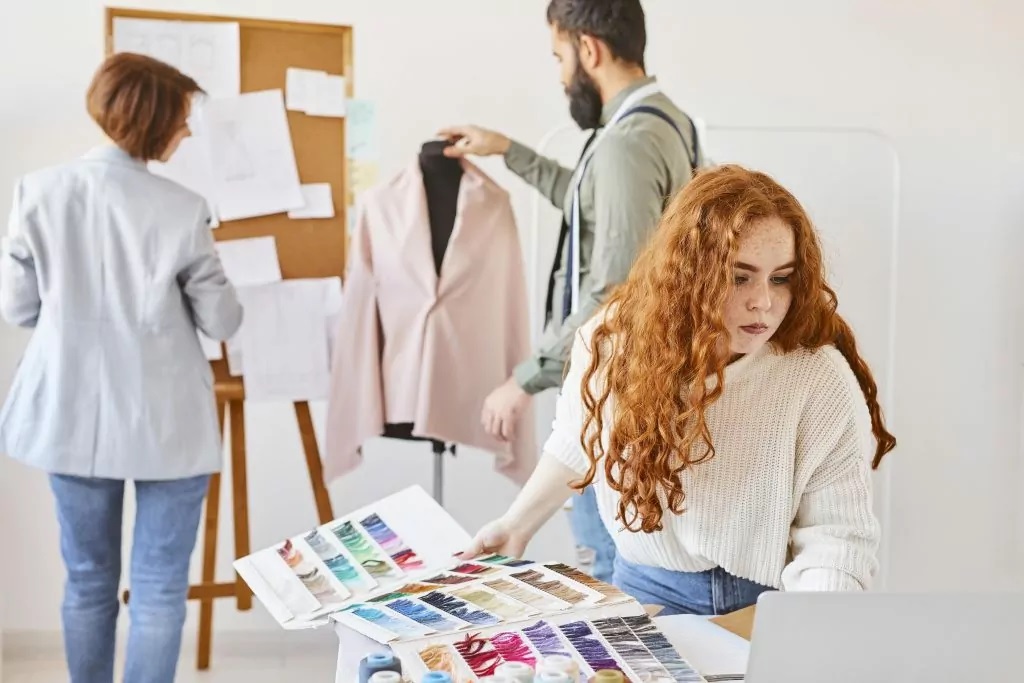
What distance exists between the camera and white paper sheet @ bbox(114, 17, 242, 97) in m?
2.85

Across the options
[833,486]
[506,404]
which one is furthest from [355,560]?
[506,404]

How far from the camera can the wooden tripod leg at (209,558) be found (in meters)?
3.00

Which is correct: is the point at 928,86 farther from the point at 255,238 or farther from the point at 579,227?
the point at 255,238

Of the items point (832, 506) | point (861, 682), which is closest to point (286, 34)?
point (832, 506)

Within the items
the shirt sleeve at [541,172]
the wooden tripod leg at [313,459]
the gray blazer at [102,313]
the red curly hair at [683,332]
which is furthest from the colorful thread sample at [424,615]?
the wooden tripod leg at [313,459]

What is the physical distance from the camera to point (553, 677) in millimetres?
1089

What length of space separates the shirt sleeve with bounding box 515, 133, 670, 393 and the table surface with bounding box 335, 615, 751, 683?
32.9 inches

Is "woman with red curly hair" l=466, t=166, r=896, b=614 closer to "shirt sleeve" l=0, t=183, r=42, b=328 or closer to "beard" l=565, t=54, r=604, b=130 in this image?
"beard" l=565, t=54, r=604, b=130

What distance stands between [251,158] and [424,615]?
1.83m

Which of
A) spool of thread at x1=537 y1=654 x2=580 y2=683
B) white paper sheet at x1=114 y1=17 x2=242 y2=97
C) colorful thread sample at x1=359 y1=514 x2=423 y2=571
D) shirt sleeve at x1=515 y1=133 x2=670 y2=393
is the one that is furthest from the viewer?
white paper sheet at x1=114 y1=17 x2=242 y2=97

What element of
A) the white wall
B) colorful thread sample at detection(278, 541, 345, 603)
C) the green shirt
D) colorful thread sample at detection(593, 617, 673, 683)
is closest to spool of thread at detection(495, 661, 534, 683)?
colorful thread sample at detection(593, 617, 673, 683)

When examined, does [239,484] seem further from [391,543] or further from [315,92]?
[391,543]

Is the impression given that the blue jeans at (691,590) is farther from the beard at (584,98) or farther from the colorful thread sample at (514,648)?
the beard at (584,98)

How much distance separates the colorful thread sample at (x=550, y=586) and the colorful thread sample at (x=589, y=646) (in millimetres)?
51
